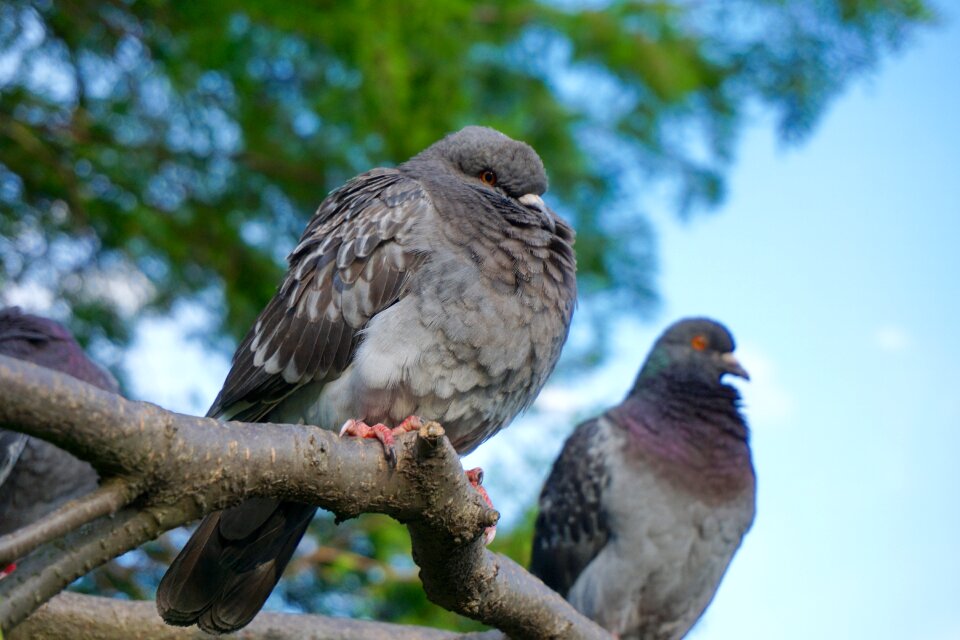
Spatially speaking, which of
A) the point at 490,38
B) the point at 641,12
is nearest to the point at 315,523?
the point at 490,38

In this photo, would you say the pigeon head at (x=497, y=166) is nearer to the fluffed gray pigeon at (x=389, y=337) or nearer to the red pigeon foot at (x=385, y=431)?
the fluffed gray pigeon at (x=389, y=337)

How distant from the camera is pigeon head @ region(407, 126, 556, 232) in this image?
170 inches

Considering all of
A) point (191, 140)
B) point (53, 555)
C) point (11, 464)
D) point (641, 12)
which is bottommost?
point (53, 555)

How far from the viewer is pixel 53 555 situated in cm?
240

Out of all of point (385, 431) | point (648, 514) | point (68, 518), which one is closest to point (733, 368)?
A: point (648, 514)

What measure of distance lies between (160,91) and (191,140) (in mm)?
363

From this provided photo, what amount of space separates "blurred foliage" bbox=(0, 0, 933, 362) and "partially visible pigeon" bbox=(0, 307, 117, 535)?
127 cm

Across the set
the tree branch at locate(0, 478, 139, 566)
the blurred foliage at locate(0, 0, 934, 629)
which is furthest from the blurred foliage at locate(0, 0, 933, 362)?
the tree branch at locate(0, 478, 139, 566)

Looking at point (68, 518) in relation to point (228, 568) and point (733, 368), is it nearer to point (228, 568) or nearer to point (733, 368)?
point (228, 568)

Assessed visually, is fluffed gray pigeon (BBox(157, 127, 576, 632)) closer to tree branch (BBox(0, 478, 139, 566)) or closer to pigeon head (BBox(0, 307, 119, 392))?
tree branch (BBox(0, 478, 139, 566))

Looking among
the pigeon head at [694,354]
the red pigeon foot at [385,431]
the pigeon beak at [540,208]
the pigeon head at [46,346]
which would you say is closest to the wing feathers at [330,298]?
the red pigeon foot at [385,431]

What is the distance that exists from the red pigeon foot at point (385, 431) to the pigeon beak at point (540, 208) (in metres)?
1.06

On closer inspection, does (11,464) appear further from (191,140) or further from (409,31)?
(409,31)

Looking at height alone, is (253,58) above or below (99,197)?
above
